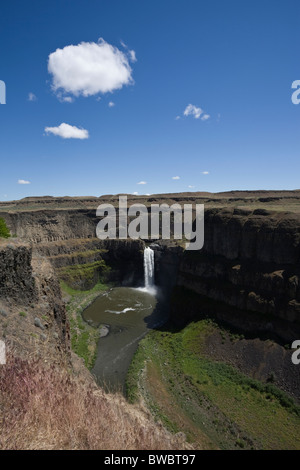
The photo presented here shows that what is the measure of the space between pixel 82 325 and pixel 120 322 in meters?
6.25

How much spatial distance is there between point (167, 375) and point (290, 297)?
1724 cm

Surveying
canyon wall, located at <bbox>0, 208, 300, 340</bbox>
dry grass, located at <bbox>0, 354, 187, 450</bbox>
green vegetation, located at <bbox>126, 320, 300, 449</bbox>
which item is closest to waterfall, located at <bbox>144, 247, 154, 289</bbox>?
canyon wall, located at <bbox>0, 208, 300, 340</bbox>

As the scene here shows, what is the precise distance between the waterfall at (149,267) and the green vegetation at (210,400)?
2713cm

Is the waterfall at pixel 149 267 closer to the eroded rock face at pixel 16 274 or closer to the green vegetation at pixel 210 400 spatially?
the green vegetation at pixel 210 400

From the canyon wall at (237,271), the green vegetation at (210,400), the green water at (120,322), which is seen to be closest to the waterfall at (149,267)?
the canyon wall at (237,271)

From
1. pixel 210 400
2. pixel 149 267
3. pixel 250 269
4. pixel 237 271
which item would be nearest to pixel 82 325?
pixel 210 400

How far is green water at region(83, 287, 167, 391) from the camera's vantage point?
3131 cm

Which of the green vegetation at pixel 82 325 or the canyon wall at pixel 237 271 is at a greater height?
the canyon wall at pixel 237 271

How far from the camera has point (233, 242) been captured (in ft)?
136

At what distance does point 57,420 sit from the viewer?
6184mm

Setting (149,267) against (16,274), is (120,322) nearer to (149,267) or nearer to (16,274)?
(149,267)

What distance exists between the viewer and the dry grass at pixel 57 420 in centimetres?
577
